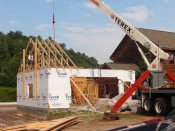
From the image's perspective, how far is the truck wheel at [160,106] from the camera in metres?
17.5

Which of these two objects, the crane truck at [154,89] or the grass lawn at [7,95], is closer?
the crane truck at [154,89]

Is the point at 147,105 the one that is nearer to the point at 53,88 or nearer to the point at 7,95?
the point at 53,88

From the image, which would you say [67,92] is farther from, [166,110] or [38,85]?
[166,110]

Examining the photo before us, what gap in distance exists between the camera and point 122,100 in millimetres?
17828

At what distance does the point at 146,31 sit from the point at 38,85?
20.2 meters

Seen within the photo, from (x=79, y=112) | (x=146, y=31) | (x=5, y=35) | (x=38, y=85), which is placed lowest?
(x=79, y=112)

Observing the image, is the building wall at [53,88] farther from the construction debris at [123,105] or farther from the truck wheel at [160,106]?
the truck wheel at [160,106]

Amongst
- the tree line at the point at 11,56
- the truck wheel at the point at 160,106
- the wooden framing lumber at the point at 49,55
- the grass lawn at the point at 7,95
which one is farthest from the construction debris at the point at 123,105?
the tree line at the point at 11,56

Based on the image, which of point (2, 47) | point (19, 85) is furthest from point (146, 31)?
point (2, 47)

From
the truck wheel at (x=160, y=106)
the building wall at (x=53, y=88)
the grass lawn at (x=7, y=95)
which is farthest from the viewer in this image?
the grass lawn at (x=7, y=95)

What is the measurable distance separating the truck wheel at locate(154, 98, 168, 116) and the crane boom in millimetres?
1625

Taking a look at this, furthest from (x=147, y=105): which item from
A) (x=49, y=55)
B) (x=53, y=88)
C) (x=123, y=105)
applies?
(x=49, y=55)

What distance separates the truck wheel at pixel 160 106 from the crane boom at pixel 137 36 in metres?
1.62

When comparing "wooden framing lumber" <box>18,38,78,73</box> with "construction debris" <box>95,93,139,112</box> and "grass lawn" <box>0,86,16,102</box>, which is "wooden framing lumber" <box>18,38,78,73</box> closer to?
"construction debris" <box>95,93,139,112</box>
